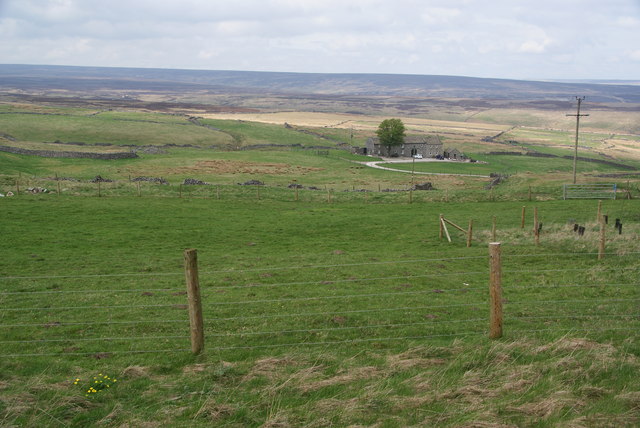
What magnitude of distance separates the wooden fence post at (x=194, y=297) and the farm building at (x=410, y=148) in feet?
404

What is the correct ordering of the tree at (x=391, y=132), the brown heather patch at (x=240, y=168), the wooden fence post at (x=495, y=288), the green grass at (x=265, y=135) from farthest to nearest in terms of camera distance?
the green grass at (x=265, y=135) → the tree at (x=391, y=132) → the brown heather patch at (x=240, y=168) → the wooden fence post at (x=495, y=288)

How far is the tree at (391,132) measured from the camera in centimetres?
12625

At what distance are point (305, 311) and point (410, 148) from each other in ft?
→ 403

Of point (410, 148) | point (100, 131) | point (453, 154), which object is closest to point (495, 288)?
point (453, 154)

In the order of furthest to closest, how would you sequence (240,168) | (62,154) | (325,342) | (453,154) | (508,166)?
1. (453,154)
2. (508,166)
3. (62,154)
4. (240,168)
5. (325,342)

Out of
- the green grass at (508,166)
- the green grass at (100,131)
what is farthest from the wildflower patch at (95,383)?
the green grass at (100,131)

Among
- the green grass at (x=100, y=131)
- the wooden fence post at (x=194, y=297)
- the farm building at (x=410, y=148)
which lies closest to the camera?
the wooden fence post at (x=194, y=297)

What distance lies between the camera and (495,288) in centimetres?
1105

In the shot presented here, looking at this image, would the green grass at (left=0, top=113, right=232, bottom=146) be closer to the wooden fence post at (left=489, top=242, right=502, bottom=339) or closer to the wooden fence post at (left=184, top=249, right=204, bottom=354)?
the wooden fence post at (left=184, top=249, right=204, bottom=354)

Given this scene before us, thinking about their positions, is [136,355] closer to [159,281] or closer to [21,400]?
[21,400]

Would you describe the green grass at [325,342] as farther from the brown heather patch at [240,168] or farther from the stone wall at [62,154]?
the stone wall at [62,154]

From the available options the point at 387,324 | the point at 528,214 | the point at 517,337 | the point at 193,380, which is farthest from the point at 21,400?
the point at 528,214

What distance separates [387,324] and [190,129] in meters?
140

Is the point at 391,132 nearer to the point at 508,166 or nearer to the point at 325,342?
the point at 508,166
